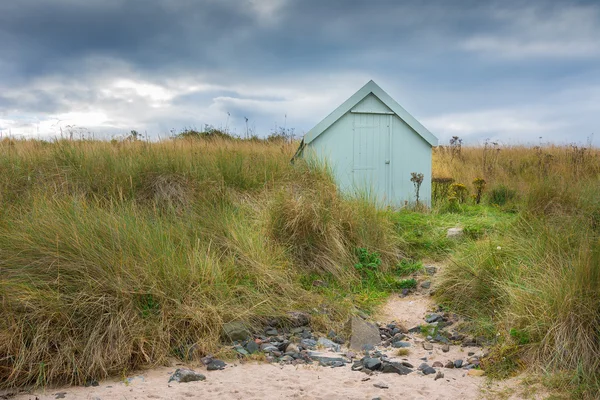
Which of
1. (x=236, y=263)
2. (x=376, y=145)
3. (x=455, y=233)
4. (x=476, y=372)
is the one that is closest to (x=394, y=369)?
(x=476, y=372)

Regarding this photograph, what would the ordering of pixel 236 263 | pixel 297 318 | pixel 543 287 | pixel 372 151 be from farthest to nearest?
pixel 372 151 → pixel 236 263 → pixel 297 318 → pixel 543 287

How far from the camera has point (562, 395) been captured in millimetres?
4285

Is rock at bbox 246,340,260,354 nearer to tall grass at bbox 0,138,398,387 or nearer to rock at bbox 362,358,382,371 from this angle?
tall grass at bbox 0,138,398,387

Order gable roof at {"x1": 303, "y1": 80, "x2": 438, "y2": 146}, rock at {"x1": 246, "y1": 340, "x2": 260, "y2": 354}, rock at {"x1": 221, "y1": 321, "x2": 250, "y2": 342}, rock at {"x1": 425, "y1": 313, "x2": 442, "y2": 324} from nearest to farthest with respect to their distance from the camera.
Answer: rock at {"x1": 246, "y1": 340, "x2": 260, "y2": 354}
rock at {"x1": 221, "y1": 321, "x2": 250, "y2": 342}
rock at {"x1": 425, "y1": 313, "x2": 442, "y2": 324}
gable roof at {"x1": 303, "y1": 80, "x2": 438, "y2": 146}

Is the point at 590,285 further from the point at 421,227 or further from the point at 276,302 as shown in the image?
the point at 421,227

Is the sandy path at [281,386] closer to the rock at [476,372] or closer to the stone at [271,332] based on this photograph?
the rock at [476,372]

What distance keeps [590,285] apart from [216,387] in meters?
3.53

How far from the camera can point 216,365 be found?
4969 millimetres

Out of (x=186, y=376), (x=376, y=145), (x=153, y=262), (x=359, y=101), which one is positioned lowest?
(x=186, y=376)

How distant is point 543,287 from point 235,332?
3.20 metres

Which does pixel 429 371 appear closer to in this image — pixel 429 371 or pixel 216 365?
pixel 429 371

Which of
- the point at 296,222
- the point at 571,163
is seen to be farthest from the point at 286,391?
the point at 571,163

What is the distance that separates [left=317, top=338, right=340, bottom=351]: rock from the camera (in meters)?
5.56

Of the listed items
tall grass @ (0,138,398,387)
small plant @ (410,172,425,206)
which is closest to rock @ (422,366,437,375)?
tall grass @ (0,138,398,387)
